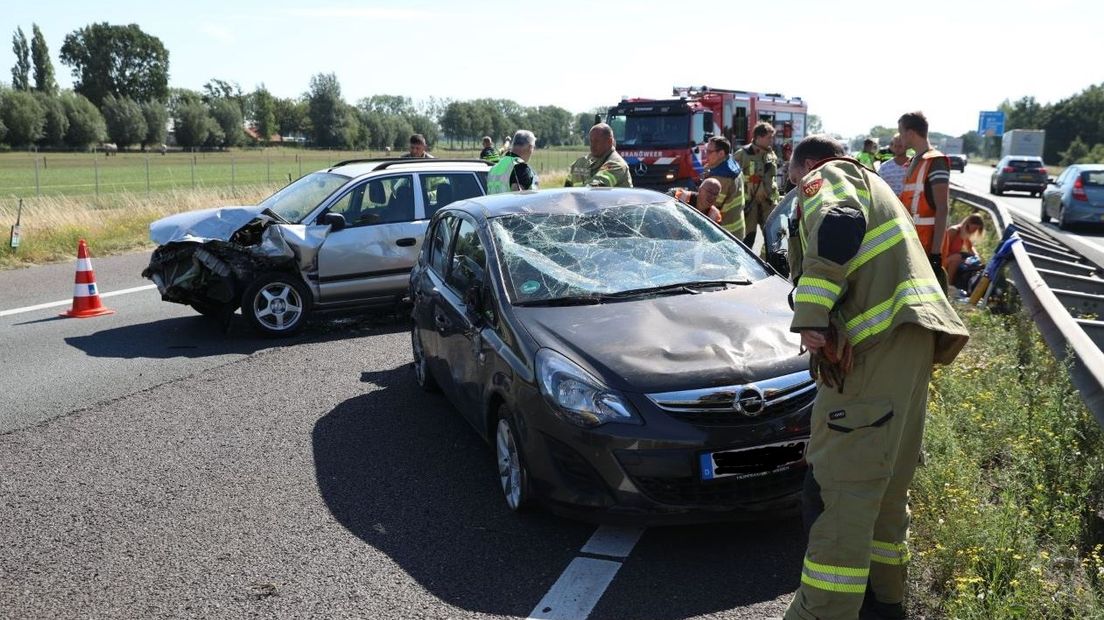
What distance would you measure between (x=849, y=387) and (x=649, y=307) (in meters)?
1.77

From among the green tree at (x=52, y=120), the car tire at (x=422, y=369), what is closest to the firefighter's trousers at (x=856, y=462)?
the car tire at (x=422, y=369)

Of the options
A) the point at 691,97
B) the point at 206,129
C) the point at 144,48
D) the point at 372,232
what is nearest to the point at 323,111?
the point at 206,129

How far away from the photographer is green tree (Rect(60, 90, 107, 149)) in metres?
86.4

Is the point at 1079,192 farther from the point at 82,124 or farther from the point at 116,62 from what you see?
the point at 116,62

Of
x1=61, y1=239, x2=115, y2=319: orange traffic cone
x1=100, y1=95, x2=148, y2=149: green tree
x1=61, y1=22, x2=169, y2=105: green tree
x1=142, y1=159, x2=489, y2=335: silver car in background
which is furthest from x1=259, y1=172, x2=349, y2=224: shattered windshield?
x1=61, y1=22, x2=169, y2=105: green tree

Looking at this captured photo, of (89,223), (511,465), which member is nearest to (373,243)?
(511,465)

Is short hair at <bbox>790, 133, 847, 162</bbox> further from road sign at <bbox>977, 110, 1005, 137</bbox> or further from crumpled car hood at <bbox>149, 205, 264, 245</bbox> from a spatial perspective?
road sign at <bbox>977, 110, 1005, 137</bbox>

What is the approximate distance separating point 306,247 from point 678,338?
5.47 meters

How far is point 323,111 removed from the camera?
109375mm

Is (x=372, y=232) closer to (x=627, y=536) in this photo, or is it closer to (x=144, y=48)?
(x=627, y=536)

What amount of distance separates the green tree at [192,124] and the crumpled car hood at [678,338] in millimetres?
100847

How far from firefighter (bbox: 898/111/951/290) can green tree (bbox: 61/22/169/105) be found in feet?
446

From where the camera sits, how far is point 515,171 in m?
9.00

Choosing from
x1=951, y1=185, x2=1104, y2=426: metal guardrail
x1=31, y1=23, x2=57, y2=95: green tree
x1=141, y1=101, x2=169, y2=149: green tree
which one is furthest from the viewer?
x1=31, y1=23, x2=57, y2=95: green tree
